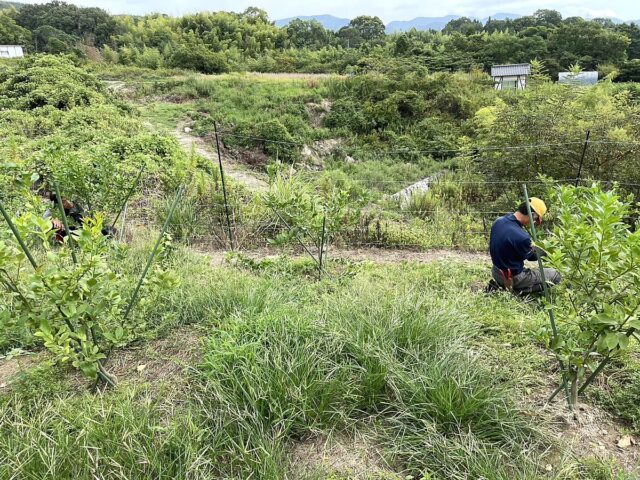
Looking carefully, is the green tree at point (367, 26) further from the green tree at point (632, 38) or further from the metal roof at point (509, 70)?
the metal roof at point (509, 70)

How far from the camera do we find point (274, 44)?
34.9 meters

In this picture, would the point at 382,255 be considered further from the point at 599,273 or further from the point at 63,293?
the point at 63,293

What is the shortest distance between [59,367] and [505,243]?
3677 mm

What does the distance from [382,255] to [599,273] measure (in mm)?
3942

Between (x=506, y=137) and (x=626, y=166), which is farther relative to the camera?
(x=506, y=137)

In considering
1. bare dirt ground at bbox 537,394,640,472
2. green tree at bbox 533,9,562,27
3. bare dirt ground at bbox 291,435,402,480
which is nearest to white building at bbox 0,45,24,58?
bare dirt ground at bbox 291,435,402,480

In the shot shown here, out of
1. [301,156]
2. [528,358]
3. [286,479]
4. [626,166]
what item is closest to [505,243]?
[528,358]

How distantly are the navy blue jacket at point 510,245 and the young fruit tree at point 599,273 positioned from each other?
6.01ft

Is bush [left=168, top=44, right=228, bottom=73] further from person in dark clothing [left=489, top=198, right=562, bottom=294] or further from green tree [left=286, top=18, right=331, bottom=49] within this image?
person in dark clothing [left=489, top=198, right=562, bottom=294]

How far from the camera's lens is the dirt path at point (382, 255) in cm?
555

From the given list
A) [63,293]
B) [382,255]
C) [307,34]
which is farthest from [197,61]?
[63,293]

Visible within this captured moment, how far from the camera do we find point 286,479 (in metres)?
1.92

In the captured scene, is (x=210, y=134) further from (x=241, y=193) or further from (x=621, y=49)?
(x=621, y=49)

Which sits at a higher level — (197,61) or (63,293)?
(197,61)
